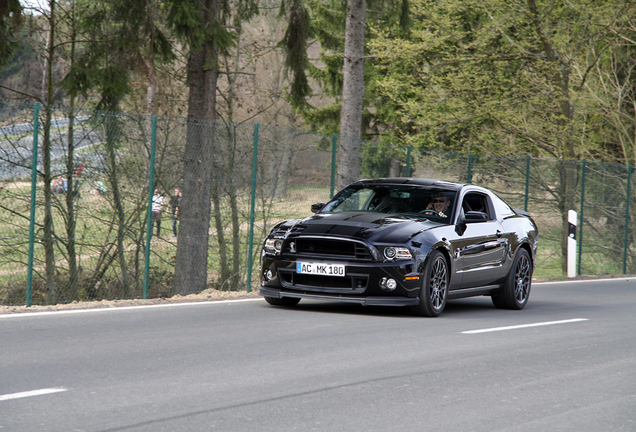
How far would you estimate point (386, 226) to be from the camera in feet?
32.4

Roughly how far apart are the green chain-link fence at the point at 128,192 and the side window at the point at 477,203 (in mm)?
3521

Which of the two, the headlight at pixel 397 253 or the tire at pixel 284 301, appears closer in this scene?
the headlight at pixel 397 253

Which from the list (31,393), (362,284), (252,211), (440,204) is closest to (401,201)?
(440,204)

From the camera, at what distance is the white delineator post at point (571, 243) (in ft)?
63.5

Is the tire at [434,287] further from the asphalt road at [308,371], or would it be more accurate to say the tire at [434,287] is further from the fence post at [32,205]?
the fence post at [32,205]

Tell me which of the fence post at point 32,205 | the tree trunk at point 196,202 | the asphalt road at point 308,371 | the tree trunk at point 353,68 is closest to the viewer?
the asphalt road at point 308,371

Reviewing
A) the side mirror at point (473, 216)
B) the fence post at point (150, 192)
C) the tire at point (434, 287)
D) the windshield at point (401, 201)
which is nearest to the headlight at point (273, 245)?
the windshield at point (401, 201)

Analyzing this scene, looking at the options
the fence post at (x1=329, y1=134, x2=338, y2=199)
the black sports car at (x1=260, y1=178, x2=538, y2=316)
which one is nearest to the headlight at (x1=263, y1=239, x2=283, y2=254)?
the black sports car at (x1=260, y1=178, x2=538, y2=316)

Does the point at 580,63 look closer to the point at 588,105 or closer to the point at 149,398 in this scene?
the point at 588,105

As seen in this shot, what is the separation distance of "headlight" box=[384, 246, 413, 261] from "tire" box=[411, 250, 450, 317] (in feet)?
1.09

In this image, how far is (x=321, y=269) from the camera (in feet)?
31.6

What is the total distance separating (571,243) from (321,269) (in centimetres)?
1141

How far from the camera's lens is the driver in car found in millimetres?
10704

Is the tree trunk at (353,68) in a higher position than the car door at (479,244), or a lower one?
higher
